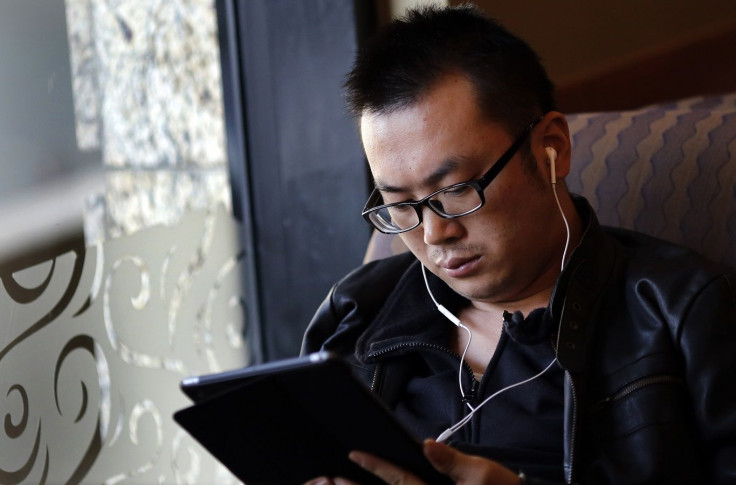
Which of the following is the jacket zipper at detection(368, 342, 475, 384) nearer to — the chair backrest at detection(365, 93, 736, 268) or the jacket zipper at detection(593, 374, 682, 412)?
the jacket zipper at detection(593, 374, 682, 412)

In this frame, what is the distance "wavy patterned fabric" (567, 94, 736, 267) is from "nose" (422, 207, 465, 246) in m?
0.41

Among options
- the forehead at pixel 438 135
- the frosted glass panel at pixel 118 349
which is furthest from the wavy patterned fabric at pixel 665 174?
the frosted glass panel at pixel 118 349

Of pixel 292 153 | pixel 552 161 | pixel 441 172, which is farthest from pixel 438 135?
pixel 292 153

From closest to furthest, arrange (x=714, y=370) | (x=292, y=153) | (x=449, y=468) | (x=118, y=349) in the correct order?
(x=449, y=468)
(x=714, y=370)
(x=118, y=349)
(x=292, y=153)

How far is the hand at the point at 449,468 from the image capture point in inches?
38.3

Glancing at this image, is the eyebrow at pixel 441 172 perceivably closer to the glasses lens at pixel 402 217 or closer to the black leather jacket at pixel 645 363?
the glasses lens at pixel 402 217

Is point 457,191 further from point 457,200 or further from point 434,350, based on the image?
point 434,350

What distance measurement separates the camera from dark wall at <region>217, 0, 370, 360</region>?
80.8 inches

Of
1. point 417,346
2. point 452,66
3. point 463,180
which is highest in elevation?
point 452,66

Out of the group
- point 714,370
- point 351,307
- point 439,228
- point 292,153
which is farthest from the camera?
point 292,153

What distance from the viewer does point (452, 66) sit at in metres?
1.20

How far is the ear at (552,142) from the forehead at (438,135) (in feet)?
0.19

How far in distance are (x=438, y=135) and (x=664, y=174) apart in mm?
465

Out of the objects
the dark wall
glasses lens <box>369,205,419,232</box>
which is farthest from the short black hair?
the dark wall
